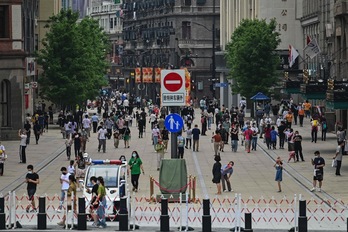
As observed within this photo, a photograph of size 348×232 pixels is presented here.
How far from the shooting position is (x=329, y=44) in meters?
90.4

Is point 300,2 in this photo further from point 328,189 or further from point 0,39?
point 328,189

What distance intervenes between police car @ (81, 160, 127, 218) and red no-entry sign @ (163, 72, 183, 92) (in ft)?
8.71

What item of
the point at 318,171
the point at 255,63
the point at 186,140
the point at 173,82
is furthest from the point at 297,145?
the point at 255,63

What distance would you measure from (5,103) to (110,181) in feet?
112

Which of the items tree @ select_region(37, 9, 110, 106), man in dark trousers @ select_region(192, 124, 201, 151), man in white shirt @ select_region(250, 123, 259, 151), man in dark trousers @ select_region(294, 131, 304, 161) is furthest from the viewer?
tree @ select_region(37, 9, 110, 106)

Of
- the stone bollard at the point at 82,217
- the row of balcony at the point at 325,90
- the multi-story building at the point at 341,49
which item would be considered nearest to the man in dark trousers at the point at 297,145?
the row of balcony at the point at 325,90

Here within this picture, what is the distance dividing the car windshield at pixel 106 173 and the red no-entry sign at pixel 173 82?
310cm

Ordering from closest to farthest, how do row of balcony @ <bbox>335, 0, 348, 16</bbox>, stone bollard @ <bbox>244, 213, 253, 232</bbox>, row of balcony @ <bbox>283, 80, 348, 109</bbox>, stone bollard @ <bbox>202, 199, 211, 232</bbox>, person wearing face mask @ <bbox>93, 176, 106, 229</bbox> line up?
stone bollard @ <bbox>244, 213, 253, 232</bbox> < stone bollard @ <bbox>202, 199, 211, 232</bbox> < person wearing face mask @ <bbox>93, 176, 106, 229</bbox> < row of balcony @ <bbox>283, 80, 348, 109</bbox> < row of balcony @ <bbox>335, 0, 348, 16</bbox>

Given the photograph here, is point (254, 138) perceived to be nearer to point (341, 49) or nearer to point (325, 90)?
point (325, 90)

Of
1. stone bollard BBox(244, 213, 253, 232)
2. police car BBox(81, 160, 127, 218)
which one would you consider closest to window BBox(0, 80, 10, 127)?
police car BBox(81, 160, 127, 218)

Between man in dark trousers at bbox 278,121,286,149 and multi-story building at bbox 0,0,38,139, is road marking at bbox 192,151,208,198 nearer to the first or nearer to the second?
man in dark trousers at bbox 278,121,286,149

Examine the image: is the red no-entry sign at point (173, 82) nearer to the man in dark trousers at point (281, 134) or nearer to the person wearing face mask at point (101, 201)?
the person wearing face mask at point (101, 201)

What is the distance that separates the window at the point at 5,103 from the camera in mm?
71250

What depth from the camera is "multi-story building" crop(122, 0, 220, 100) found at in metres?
160
